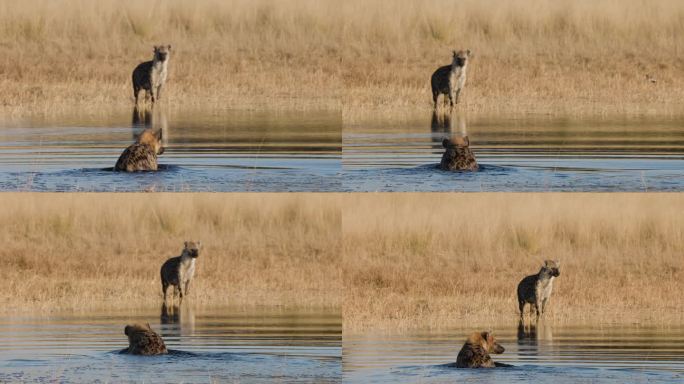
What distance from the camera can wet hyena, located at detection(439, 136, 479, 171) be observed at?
809 inches

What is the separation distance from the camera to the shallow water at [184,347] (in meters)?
18.8

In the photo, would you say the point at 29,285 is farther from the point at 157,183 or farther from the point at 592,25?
the point at 592,25

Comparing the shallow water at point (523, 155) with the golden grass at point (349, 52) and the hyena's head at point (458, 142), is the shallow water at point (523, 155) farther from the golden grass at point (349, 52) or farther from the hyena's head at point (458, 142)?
the golden grass at point (349, 52)

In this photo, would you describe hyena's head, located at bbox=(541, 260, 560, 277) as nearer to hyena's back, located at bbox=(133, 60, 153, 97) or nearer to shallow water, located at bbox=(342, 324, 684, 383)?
shallow water, located at bbox=(342, 324, 684, 383)

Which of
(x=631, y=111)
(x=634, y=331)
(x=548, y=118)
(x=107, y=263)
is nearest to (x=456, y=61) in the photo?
(x=548, y=118)

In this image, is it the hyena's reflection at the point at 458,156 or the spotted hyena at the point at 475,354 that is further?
the hyena's reflection at the point at 458,156

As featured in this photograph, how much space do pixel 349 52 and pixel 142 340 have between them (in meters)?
13.8

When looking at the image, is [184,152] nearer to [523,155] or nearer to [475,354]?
[523,155]

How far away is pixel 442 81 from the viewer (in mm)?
26188

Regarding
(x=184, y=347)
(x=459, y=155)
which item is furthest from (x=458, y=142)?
(x=184, y=347)

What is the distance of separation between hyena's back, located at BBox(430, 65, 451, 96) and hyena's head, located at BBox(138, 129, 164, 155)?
673 cm

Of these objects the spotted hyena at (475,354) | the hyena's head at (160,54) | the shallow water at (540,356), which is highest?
the hyena's head at (160,54)

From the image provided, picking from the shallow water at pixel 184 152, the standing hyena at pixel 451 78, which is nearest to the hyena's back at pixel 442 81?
the standing hyena at pixel 451 78

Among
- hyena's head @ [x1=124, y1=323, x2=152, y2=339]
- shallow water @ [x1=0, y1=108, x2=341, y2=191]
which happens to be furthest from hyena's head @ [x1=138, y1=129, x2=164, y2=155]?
hyena's head @ [x1=124, y1=323, x2=152, y2=339]
